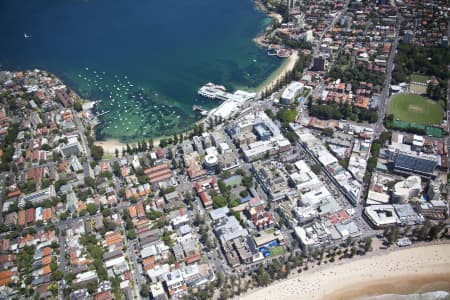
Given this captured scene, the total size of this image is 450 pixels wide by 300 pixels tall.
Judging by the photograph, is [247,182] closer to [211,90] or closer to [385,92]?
[211,90]

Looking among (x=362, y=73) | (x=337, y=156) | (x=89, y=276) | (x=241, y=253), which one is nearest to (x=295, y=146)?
(x=337, y=156)

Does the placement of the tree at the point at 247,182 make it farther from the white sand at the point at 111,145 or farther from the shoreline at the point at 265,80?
the white sand at the point at 111,145

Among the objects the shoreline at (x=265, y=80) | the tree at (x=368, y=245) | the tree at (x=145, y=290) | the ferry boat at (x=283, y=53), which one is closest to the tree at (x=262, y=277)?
the tree at (x=145, y=290)

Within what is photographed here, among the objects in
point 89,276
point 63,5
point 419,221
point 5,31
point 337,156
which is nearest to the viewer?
point 89,276

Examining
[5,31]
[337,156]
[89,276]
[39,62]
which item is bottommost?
[89,276]

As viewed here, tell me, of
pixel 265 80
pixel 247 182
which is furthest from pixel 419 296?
pixel 265 80

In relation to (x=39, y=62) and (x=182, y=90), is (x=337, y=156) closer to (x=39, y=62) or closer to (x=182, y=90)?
(x=182, y=90)
